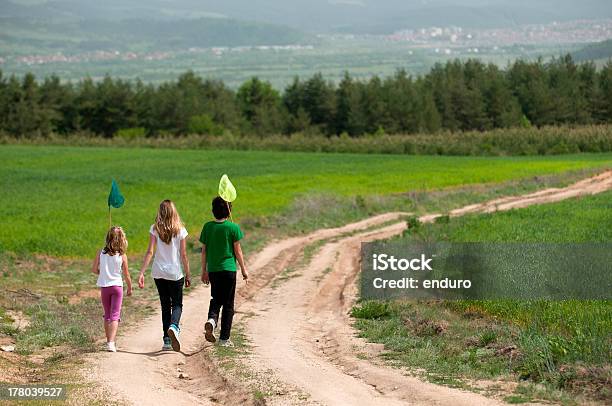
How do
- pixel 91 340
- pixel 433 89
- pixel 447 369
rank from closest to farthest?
1. pixel 447 369
2. pixel 91 340
3. pixel 433 89

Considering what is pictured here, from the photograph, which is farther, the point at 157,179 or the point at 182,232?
the point at 157,179

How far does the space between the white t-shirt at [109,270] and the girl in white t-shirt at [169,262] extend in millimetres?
371

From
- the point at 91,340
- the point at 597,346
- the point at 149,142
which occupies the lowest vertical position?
the point at 149,142

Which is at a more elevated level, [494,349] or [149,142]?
[494,349]

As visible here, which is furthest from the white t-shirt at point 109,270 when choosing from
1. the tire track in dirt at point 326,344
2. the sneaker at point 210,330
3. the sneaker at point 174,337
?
the tire track in dirt at point 326,344

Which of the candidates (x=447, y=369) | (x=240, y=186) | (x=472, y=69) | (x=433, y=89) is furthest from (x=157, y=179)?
(x=472, y=69)

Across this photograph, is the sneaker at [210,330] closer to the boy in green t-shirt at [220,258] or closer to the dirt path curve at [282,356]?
the boy in green t-shirt at [220,258]

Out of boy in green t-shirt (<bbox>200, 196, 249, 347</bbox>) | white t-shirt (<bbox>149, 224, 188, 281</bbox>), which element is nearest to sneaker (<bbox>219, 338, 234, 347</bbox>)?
boy in green t-shirt (<bbox>200, 196, 249, 347</bbox>)

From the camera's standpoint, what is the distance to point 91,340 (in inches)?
656

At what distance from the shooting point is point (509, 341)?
47.5 ft

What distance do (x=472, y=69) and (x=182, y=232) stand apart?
371ft

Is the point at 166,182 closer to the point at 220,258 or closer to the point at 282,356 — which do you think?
the point at 220,258

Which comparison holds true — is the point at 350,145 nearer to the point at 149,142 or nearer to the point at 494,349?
the point at 149,142

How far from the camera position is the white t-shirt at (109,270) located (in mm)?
15484
